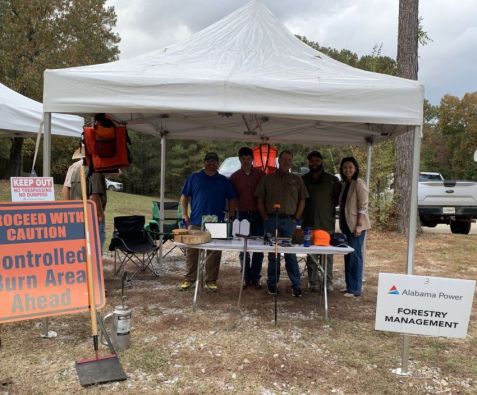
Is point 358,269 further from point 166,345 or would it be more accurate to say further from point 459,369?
point 166,345

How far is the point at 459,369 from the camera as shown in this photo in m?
3.34

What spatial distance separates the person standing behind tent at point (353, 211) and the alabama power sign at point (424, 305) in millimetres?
1849

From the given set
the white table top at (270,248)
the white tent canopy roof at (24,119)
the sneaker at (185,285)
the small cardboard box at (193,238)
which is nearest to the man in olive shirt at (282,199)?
the white table top at (270,248)

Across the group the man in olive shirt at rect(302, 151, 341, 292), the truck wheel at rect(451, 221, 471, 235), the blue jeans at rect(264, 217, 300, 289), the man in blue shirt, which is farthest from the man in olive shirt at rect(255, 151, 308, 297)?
the truck wheel at rect(451, 221, 471, 235)

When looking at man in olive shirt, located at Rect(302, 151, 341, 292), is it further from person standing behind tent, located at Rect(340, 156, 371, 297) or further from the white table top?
the white table top

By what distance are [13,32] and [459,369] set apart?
21060 millimetres

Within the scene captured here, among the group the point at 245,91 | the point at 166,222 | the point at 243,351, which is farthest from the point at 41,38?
the point at 243,351

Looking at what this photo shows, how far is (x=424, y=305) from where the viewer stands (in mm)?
3092

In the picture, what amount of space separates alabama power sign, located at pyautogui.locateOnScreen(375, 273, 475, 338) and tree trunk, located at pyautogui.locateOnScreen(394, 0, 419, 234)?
21.7ft

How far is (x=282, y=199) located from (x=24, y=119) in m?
3.33

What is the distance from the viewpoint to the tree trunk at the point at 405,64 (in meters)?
9.45

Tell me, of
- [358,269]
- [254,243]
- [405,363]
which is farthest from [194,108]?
[358,269]

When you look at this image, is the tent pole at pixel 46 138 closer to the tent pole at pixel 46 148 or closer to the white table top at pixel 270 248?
the tent pole at pixel 46 148

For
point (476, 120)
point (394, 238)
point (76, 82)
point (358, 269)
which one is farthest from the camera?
point (476, 120)
